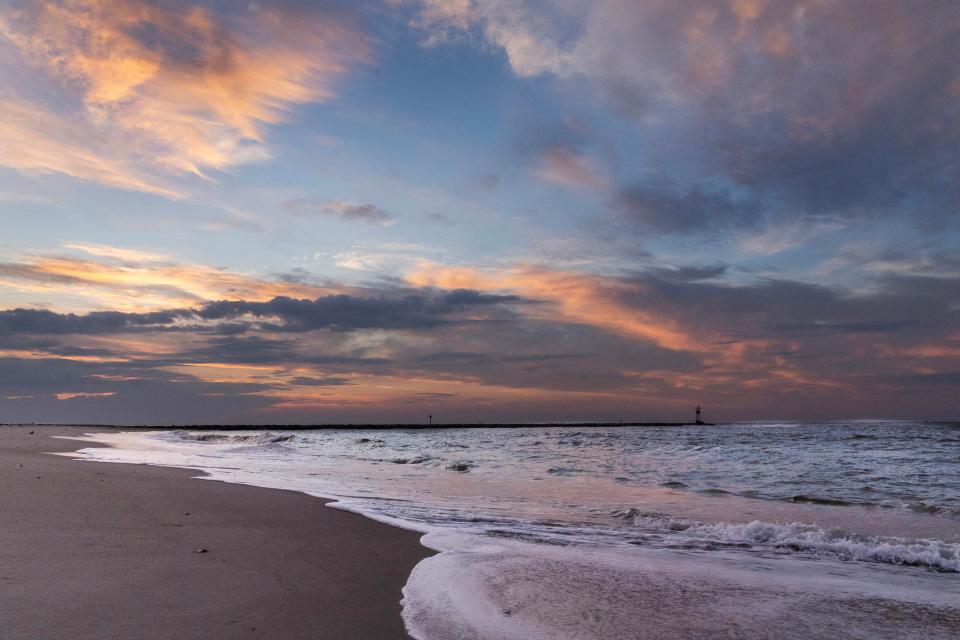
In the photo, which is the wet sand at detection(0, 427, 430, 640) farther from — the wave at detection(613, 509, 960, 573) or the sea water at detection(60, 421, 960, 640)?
the wave at detection(613, 509, 960, 573)

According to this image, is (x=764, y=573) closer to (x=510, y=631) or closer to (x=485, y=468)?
(x=510, y=631)

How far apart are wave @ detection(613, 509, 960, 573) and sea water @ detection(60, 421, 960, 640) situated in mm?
27

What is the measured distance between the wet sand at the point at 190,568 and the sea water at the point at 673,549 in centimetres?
52

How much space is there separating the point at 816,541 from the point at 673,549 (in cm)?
214

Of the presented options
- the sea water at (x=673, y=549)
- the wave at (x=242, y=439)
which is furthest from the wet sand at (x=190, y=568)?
the wave at (x=242, y=439)

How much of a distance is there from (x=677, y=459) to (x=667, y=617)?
18.2m

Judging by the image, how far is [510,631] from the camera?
3904 millimetres

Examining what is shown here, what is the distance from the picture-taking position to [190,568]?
16.6 feet

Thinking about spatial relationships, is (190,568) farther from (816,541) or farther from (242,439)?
(242,439)

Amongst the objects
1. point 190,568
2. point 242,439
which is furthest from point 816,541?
point 242,439

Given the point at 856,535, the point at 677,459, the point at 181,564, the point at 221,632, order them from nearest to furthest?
the point at 221,632 → the point at 181,564 → the point at 856,535 → the point at 677,459

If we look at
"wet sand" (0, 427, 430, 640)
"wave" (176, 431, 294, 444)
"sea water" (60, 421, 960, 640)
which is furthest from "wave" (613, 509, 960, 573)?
"wave" (176, 431, 294, 444)

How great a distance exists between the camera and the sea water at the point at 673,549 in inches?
170

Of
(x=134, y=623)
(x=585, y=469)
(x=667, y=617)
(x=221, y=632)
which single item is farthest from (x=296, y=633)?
(x=585, y=469)
